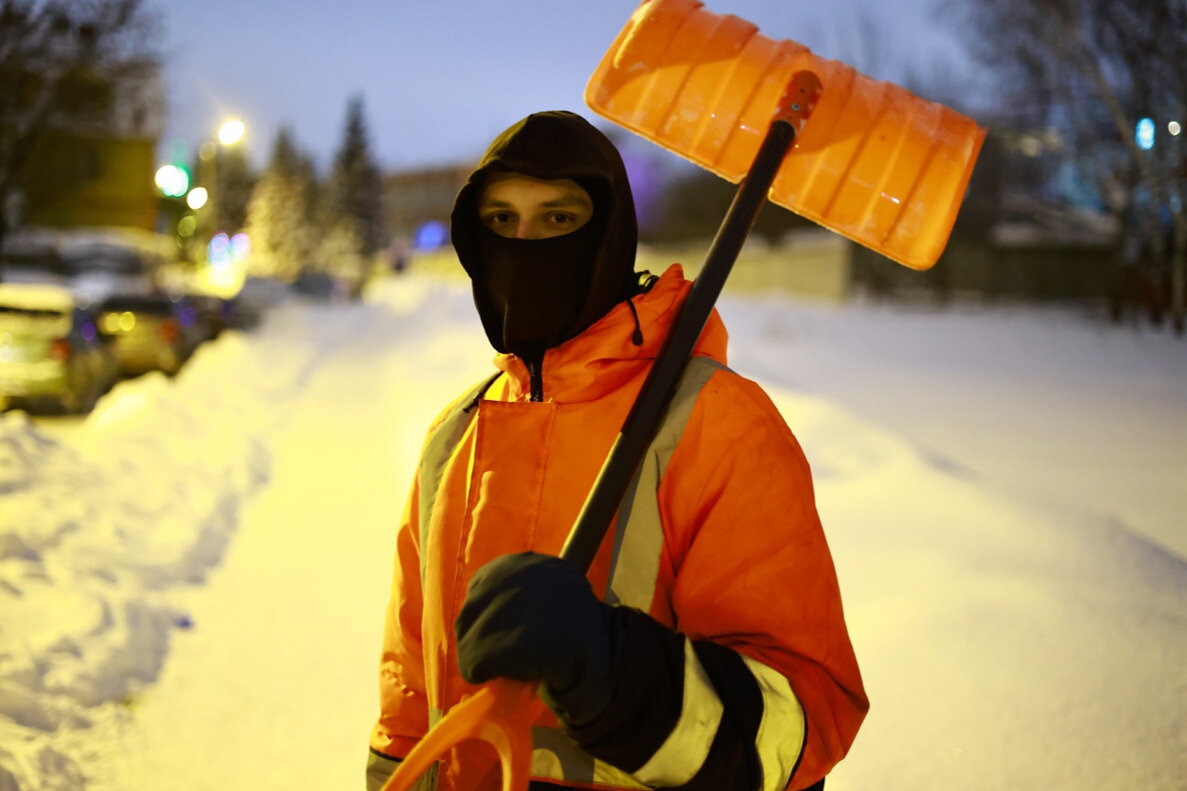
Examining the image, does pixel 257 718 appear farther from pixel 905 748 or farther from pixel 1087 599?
pixel 1087 599

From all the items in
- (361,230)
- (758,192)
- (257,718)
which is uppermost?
(758,192)

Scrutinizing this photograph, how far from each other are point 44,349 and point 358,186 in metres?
63.0

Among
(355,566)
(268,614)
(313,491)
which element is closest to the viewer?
(268,614)

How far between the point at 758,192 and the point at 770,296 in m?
29.4

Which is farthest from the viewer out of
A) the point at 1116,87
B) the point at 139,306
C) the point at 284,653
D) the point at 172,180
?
the point at 1116,87

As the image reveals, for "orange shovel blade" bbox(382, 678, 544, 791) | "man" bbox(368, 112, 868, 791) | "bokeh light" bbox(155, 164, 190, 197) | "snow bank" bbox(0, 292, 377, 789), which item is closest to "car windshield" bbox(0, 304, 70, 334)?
"snow bank" bbox(0, 292, 377, 789)

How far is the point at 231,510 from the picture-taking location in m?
6.08

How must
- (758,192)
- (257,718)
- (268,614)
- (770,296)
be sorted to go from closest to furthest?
(758,192) < (257,718) < (268,614) < (770,296)

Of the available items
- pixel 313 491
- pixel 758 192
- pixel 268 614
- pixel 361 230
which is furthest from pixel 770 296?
pixel 361 230

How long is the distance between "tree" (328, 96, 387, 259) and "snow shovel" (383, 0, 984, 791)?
7109 cm

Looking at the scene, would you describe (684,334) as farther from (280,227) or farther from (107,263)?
(280,227)

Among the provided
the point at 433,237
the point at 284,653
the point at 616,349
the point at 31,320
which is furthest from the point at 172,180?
the point at 433,237

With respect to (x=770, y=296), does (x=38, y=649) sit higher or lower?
higher

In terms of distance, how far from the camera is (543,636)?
115 cm
